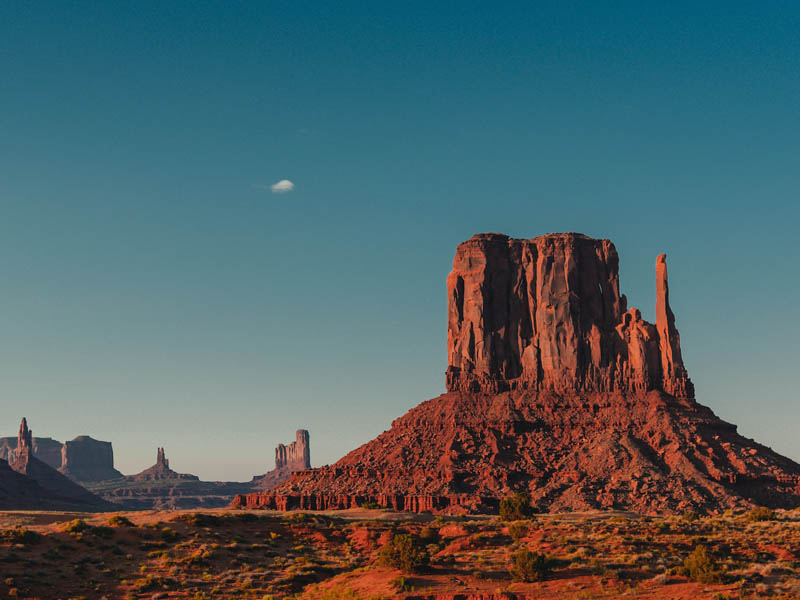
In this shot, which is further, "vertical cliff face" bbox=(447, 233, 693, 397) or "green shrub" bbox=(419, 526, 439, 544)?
"vertical cliff face" bbox=(447, 233, 693, 397)

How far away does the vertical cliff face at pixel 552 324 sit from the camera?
141250mm

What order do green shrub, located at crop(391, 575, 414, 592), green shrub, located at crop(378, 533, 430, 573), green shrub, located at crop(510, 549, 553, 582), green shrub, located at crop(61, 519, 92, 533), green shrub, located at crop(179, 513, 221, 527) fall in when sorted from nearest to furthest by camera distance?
green shrub, located at crop(391, 575, 414, 592), green shrub, located at crop(510, 549, 553, 582), green shrub, located at crop(378, 533, 430, 573), green shrub, located at crop(61, 519, 92, 533), green shrub, located at crop(179, 513, 221, 527)

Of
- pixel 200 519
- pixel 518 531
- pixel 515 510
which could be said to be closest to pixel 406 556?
pixel 518 531

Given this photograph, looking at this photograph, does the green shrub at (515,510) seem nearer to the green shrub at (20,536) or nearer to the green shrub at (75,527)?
the green shrub at (75,527)

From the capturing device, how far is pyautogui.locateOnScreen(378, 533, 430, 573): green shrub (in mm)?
56250

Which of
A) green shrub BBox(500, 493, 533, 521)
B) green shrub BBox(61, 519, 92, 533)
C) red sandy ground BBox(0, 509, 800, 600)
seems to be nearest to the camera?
A: red sandy ground BBox(0, 509, 800, 600)

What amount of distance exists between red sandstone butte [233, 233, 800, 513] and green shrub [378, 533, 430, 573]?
175 feet

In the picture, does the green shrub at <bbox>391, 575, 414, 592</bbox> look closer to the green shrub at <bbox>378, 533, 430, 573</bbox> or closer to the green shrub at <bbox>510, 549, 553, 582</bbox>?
the green shrub at <bbox>378, 533, 430, 573</bbox>

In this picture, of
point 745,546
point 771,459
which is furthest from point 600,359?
point 745,546

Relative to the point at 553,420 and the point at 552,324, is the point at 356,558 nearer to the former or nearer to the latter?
the point at 553,420

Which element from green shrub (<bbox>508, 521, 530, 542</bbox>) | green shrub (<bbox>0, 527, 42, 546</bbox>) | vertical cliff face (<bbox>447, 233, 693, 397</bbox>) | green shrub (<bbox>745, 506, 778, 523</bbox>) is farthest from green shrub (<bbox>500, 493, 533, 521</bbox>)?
vertical cliff face (<bbox>447, 233, 693, 397</bbox>)

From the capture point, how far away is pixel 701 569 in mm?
49875

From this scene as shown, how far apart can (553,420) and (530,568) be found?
85.7 meters

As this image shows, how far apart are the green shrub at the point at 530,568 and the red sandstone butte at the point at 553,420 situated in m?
58.2
